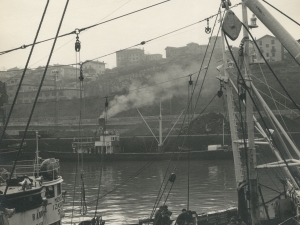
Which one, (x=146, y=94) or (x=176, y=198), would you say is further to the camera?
(x=146, y=94)

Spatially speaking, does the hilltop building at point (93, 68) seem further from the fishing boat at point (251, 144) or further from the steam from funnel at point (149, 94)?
the fishing boat at point (251, 144)

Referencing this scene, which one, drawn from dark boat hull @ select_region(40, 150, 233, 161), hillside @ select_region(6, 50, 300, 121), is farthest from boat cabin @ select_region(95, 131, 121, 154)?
hillside @ select_region(6, 50, 300, 121)

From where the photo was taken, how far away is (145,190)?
33.4m

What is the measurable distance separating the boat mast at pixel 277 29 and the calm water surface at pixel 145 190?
1461 cm

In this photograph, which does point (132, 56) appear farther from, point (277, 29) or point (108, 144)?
point (277, 29)

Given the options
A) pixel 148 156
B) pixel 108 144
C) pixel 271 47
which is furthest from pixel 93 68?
pixel 148 156

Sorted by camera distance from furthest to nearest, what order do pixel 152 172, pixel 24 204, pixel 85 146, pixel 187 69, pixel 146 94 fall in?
pixel 187 69
pixel 146 94
pixel 85 146
pixel 152 172
pixel 24 204

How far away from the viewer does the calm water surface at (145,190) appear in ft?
84.9

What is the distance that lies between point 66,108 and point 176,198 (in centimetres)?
7846

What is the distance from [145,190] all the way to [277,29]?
27.6 meters

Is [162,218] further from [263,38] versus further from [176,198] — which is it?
[263,38]

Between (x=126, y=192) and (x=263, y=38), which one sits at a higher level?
(x=263, y=38)

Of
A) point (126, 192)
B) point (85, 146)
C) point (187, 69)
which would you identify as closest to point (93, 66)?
point (187, 69)

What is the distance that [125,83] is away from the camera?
122 m
